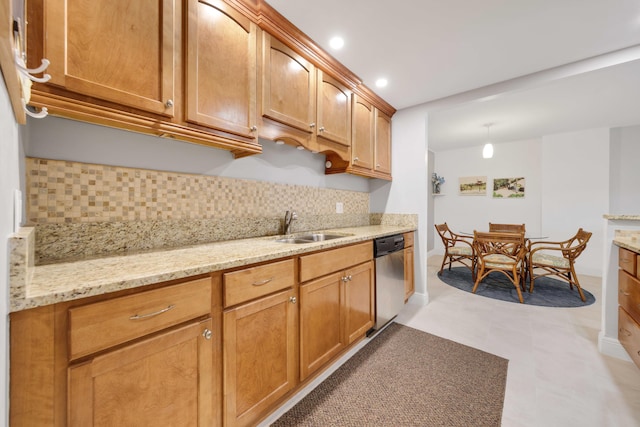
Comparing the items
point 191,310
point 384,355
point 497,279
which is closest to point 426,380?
point 384,355

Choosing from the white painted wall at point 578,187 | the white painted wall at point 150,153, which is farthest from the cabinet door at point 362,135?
the white painted wall at point 578,187

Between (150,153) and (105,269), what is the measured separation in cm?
76

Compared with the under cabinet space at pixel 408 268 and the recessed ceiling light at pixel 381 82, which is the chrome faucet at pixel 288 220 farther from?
the recessed ceiling light at pixel 381 82

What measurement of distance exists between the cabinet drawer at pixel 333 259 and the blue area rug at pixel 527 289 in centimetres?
226

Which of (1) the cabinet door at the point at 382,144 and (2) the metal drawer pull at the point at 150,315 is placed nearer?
(2) the metal drawer pull at the point at 150,315

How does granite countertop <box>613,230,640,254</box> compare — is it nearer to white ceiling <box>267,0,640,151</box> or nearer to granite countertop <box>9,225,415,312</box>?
white ceiling <box>267,0,640,151</box>

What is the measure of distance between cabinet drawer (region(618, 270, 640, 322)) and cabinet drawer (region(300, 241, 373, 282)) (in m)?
1.71

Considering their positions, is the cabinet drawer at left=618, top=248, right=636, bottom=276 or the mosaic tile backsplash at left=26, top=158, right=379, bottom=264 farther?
the cabinet drawer at left=618, top=248, right=636, bottom=276

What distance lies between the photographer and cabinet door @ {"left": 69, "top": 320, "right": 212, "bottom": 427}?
76 cm

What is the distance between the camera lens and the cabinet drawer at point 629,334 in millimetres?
1561

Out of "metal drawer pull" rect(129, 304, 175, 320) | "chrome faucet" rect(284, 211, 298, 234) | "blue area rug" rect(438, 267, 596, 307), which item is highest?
"chrome faucet" rect(284, 211, 298, 234)

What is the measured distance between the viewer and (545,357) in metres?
1.90

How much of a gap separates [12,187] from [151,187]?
66 centimetres

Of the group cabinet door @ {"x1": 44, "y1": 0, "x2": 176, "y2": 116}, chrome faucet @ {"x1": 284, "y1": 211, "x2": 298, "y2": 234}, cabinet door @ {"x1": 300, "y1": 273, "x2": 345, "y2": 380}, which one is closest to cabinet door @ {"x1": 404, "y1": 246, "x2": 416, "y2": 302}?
cabinet door @ {"x1": 300, "y1": 273, "x2": 345, "y2": 380}
